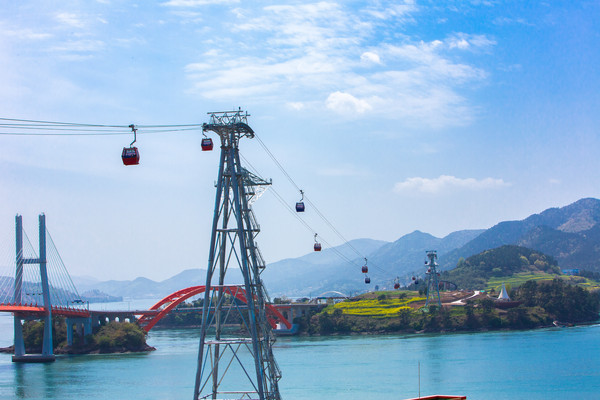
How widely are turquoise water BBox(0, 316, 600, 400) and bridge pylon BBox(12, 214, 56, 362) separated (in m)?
2.11

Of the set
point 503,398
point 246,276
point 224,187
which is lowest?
point 503,398

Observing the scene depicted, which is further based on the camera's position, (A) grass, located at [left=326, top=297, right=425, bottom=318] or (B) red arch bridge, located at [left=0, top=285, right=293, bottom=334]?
(A) grass, located at [left=326, top=297, right=425, bottom=318]

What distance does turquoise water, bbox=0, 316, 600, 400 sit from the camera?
54438 mm

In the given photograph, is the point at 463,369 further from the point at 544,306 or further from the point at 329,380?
the point at 544,306

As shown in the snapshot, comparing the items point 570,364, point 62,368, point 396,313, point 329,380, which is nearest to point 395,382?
point 329,380

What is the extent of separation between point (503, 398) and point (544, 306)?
247ft

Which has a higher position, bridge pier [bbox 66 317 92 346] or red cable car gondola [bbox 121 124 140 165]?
red cable car gondola [bbox 121 124 140 165]

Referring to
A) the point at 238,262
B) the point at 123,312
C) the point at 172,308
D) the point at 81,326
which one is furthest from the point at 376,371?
the point at 123,312

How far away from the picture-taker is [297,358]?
81625 millimetres

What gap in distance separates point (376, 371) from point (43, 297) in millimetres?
47184

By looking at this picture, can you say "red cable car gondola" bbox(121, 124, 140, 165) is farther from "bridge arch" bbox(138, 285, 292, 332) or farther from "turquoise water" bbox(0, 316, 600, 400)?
"bridge arch" bbox(138, 285, 292, 332)

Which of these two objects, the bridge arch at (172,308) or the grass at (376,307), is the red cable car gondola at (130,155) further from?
the grass at (376,307)

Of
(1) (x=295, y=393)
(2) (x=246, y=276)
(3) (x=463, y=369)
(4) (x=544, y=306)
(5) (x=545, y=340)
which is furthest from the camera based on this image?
(4) (x=544, y=306)

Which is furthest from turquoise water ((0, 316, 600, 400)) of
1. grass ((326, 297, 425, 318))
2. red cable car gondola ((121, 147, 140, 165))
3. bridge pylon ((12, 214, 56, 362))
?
red cable car gondola ((121, 147, 140, 165))
